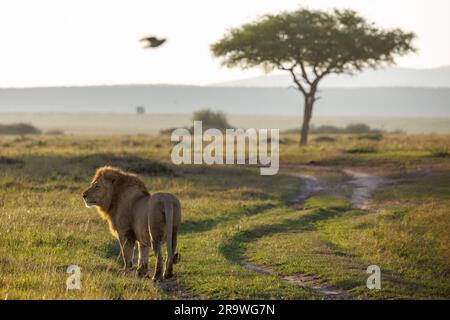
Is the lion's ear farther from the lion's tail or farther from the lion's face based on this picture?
the lion's tail

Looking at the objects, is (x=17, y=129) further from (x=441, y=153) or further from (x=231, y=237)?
(x=231, y=237)

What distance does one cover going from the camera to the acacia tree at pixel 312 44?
62.7 metres

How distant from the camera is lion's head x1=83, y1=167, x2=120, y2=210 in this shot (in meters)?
15.2

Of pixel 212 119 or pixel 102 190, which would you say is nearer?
pixel 102 190

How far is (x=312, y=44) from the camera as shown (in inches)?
2437

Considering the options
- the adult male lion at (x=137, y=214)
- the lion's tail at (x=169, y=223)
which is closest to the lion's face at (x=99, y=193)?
the adult male lion at (x=137, y=214)

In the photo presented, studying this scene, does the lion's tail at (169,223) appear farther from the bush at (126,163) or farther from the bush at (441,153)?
the bush at (441,153)

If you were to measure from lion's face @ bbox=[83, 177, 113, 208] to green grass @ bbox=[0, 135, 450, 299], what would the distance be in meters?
1.14

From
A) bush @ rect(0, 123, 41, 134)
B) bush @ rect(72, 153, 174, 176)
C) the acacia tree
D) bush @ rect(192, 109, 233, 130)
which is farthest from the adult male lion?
bush @ rect(0, 123, 41, 134)

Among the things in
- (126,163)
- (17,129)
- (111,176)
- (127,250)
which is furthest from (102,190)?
(17,129)

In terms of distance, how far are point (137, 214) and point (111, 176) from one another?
45.1 inches

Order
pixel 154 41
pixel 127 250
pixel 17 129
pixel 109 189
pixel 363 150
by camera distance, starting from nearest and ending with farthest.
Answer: pixel 127 250 → pixel 109 189 → pixel 154 41 → pixel 363 150 → pixel 17 129

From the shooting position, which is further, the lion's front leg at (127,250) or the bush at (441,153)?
the bush at (441,153)

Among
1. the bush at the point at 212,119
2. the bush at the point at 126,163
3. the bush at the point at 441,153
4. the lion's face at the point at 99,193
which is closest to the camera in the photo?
the lion's face at the point at 99,193
